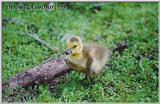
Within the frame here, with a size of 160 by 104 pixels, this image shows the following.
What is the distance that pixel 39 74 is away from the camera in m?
3.61

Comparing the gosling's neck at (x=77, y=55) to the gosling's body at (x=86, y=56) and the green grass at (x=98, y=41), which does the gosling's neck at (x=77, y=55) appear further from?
the green grass at (x=98, y=41)

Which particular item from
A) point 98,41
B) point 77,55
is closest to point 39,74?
point 77,55

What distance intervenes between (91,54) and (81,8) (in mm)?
935

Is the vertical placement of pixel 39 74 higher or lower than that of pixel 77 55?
lower

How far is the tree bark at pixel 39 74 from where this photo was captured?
359cm

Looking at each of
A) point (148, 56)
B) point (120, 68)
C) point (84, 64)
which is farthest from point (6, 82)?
point (148, 56)

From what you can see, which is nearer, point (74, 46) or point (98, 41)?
point (74, 46)

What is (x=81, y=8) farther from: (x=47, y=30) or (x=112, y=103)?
(x=112, y=103)

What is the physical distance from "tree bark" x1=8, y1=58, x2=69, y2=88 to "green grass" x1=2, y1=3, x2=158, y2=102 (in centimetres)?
5

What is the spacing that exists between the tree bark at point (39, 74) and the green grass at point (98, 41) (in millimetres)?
52

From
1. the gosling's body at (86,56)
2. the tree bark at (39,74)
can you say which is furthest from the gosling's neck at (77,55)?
the tree bark at (39,74)

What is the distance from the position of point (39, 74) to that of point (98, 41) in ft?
2.02

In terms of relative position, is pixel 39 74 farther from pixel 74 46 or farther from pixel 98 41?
pixel 98 41

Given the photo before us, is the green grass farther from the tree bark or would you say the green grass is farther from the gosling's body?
the gosling's body
